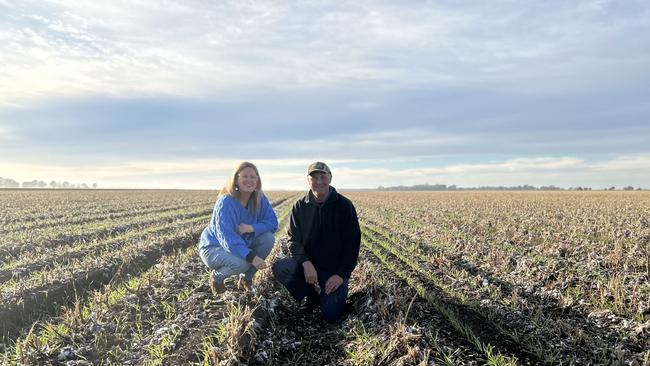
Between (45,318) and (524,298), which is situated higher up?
(524,298)

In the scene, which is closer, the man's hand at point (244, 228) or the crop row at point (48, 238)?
the man's hand at point (244, 228)

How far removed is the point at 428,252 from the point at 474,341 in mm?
6694

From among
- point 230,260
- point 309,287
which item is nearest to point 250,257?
point 230,260

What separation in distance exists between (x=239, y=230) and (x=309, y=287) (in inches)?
62.4

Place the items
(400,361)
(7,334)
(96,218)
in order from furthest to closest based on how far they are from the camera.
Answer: (96,218), (7,334), (400,361)

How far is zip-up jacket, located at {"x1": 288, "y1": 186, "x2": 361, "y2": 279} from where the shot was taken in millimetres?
6781

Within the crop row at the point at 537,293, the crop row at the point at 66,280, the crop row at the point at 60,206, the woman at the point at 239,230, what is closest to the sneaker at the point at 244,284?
the woman at the point at 239,230

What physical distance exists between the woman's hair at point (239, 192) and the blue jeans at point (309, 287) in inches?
44.6

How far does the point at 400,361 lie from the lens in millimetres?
4816

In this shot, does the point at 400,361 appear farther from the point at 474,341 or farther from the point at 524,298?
the point at 524,298

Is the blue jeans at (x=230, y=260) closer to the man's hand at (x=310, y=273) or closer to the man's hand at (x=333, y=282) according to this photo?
the man's hand at (x=310, y=273)

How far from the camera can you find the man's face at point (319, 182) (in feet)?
21.4

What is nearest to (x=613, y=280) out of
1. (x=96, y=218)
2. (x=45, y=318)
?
(x=45, y=318)

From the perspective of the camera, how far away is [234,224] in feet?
23.6
